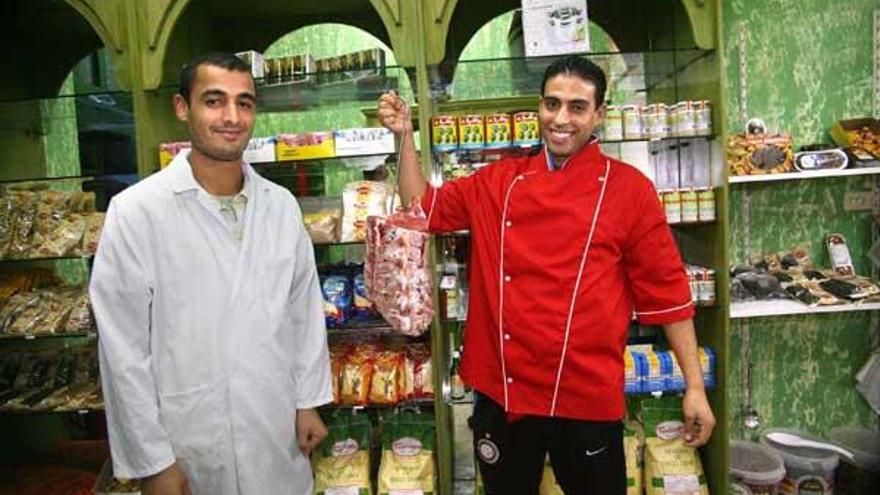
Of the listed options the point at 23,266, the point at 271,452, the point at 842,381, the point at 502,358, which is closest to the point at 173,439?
the point at 271,452

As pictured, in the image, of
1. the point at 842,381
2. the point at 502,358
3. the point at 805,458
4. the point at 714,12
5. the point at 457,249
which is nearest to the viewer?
the point at 502,358

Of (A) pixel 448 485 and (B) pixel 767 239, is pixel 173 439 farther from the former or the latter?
(B) pixel 767 239

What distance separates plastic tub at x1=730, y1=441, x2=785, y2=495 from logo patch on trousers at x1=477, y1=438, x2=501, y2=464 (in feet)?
5.13

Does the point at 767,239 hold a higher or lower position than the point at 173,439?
higher

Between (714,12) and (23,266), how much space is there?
3483 millimetres

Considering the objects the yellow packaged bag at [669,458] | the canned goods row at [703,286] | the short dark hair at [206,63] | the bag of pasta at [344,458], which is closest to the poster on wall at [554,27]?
the canned goods row at [703,286]

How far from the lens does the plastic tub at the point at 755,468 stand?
2893 mm

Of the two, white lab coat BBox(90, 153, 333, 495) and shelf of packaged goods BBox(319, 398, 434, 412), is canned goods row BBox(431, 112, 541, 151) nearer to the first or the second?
white lab coat BBox(90, 153, 333, 495)

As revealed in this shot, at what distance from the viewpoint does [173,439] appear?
1720 millimetres

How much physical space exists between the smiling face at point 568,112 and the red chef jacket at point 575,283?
0.09m

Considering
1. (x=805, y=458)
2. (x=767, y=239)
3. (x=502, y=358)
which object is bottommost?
(x=805, y=458)

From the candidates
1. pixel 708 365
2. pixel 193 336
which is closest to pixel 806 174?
pixel 708 365

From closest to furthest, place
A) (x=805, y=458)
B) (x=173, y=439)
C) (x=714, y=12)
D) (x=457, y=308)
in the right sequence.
Result: (x=173, y=439), (x=714, y=12), (x=457, y=308), (x=805, y=458)

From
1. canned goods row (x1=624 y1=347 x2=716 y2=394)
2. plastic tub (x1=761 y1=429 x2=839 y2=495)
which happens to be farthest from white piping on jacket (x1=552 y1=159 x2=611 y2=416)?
plastic tub (x1=761 y1=429 x2=839 y2=495)
